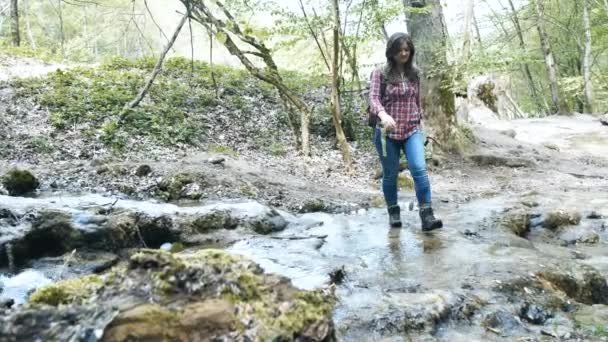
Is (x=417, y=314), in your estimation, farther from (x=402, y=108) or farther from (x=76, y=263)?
(x=76, y=263)

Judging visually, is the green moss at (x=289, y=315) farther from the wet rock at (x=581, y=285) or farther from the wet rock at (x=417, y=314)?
the wet rock at (x=581, y=285)

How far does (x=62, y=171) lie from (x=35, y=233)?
359 centimetres

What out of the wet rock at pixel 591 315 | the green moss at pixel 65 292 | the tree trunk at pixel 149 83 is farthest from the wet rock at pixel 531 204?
the tree trunk at pixel 149 83

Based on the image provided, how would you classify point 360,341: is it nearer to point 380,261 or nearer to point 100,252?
point 380,261

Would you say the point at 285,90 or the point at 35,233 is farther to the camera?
the point at 285,90

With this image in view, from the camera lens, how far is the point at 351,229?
19.5 feet

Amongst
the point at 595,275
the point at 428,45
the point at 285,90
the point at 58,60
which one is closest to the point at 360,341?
the point at 595,275

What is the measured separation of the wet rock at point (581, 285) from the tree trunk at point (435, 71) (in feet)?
23.2

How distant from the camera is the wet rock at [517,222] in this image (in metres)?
Answer: 5.78

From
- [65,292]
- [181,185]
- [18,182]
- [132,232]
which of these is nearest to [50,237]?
[132,232]

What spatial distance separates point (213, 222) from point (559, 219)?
3851 millimetres

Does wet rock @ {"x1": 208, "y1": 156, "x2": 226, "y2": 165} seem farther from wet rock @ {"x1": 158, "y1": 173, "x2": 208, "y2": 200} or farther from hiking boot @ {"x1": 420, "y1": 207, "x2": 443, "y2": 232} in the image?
hiking boot @ {"x1": 420, "y1": 207, "x2": 443, "y2": 232}

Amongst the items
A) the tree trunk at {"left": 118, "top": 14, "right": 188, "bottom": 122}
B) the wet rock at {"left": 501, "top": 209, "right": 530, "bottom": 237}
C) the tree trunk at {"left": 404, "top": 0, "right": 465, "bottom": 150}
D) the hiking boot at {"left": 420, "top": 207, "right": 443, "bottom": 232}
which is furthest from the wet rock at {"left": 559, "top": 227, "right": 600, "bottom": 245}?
the tree trunk at {"left": 118, "top": 14, "right": 188, "bottom": 122}

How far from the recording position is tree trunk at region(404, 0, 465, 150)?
10.6m
